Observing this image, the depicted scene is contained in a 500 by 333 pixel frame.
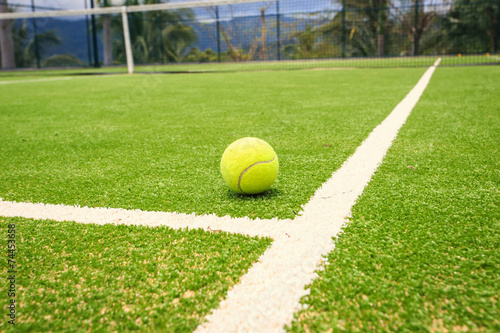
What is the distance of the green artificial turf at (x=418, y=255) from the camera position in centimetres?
126

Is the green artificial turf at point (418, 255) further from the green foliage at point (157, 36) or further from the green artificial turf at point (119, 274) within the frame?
the green foliage at point (157, 36)

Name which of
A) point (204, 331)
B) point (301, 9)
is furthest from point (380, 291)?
point (301, 9)

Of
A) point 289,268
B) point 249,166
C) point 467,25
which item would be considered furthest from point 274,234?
point 467,25

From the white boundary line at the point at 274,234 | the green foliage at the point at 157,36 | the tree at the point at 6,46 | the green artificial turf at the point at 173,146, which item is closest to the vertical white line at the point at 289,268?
the white boundary line at the point at 274,234

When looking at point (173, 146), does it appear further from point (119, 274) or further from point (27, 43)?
point (27, 43)

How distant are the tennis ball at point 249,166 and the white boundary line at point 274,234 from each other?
0.92ft

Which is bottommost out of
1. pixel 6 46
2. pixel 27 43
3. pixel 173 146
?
pixel 173 146

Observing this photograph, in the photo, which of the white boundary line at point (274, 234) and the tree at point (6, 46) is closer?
the white boundary line at point (274, 234)

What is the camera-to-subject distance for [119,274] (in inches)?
61.1

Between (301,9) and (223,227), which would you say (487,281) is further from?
(301,9)

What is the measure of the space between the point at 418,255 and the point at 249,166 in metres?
0.98

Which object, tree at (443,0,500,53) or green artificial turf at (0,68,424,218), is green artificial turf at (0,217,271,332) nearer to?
green artificial turf at (0,68,424,218)

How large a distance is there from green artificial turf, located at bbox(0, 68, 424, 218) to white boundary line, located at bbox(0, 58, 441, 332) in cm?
10

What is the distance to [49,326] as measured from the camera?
1278 millimetres
